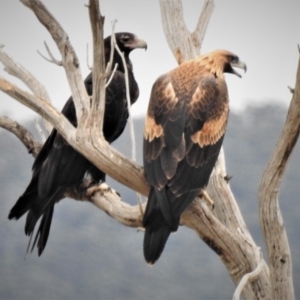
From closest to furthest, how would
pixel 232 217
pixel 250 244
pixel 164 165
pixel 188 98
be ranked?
1. pixel 164 165
2. pixel 188 98
3. pixel 250 244
4. pixel 232 217

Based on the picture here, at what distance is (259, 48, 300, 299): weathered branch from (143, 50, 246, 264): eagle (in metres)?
0.23

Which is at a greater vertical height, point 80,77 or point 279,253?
point 80,77

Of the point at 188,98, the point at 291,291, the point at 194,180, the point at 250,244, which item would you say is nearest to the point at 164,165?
the point at 194,180

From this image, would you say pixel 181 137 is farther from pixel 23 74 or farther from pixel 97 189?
pixel 23 74

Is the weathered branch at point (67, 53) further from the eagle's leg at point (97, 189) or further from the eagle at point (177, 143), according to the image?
the eagle's leg at point (97, 189)

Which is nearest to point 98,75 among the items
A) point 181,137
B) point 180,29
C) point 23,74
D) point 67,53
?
point 67,53

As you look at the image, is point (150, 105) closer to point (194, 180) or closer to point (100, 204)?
point (194, 180)

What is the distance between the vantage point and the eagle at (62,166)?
10.3 ft

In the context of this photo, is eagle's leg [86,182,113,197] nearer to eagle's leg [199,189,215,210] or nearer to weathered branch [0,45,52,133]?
weathered branch [0,45,52,133]

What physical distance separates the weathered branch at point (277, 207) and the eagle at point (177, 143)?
0.23 meters

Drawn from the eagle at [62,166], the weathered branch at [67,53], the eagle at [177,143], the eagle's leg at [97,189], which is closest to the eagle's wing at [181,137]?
the eagle at [177,143]

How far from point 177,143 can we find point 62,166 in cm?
82

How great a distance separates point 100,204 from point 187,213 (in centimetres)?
66

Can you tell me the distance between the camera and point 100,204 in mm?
3301
